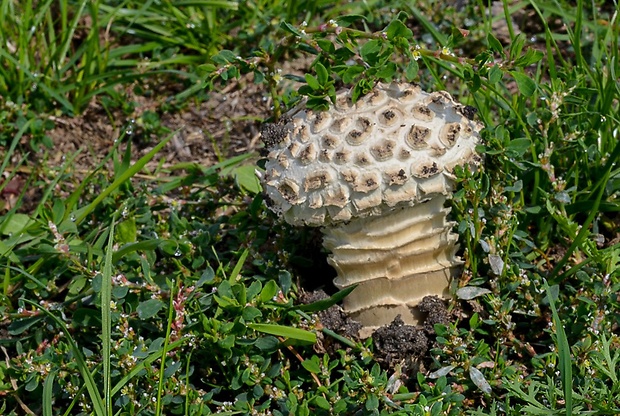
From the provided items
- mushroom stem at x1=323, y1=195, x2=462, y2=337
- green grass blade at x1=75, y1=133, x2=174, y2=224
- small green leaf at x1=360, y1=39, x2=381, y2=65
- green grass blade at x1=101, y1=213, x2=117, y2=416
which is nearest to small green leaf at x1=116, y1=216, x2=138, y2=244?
green grass blade at x1=75, y1=133, x2=174, y2=224

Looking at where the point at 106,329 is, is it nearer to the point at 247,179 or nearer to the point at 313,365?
the point at 313,365

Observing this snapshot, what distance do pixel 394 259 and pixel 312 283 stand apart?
0.63 metres

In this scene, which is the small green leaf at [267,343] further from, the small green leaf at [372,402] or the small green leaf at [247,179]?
the small green leaf at [247,179]

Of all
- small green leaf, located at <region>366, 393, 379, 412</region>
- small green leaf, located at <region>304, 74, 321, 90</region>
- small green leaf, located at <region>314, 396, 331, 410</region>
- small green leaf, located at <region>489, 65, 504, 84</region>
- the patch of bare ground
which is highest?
small green leaf, located at <region>304, 74, 321, 90</region>

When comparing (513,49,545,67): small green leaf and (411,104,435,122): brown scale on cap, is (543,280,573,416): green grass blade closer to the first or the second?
(411,104,435,122): brown scale on cap

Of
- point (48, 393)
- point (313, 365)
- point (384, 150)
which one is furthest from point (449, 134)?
point (48, 393)

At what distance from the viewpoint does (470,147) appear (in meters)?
2.71

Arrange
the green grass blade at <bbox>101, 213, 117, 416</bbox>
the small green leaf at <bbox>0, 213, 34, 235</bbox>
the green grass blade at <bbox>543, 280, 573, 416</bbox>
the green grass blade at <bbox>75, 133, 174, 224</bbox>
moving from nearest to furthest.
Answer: the green grass blade at <bbox>543, 280, 573, 416</bbox>, the green grass blade at <bbox>101, 213, 117, 416</bbox>, the green grass blade at <bbox>75, 133, 174, 224</bbox>, the small green leaf at <bbox>0, 213, 34, 235</bbox>

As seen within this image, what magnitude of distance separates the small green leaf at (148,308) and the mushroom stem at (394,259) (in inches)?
25.9

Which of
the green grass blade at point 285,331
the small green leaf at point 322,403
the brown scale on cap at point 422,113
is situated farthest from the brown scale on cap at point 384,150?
the small green leaf at point 322,403

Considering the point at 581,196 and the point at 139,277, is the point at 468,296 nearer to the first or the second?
the point at 581,196

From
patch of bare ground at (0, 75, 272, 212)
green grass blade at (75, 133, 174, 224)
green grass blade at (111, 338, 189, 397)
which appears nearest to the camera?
green grass blade at (111, 338, 189, 397)

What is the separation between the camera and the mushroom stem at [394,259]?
8.95ft

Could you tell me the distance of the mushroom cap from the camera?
2547 millimetres
